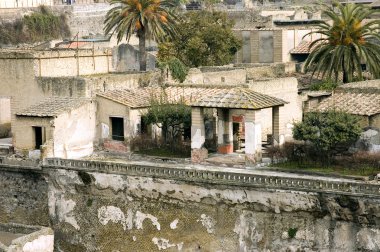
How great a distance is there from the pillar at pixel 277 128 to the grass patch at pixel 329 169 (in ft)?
6.55

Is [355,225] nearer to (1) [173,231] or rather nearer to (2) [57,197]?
(1) [173,231]

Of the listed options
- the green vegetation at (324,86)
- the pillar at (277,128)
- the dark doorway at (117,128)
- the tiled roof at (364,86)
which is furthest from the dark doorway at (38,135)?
the tiled roof at (364,86)

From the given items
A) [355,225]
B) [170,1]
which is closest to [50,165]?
[355,225]

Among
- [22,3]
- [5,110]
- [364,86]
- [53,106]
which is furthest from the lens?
[22,3]

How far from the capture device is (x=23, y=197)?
3741 cm

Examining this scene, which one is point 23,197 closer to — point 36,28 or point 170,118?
point 170,118

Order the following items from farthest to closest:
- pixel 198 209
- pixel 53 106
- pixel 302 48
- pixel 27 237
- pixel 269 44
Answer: pixel 302 48, pixel 269 44, pixel 53 106, pixel 27 237, pixel 198 209

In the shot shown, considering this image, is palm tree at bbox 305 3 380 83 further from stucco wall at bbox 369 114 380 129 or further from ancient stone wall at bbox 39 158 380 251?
ancient stone wall at bbox 39 158 380 251

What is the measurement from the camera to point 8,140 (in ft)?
137

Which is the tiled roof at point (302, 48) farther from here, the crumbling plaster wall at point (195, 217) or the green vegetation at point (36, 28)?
the green vegetation at point (36, 28)

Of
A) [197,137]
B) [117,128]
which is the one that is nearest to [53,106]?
[117,128]

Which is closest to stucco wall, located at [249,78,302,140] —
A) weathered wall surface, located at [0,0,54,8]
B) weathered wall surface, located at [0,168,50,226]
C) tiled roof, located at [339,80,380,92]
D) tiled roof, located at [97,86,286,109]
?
tiled roof, located at [339,80,380,92]

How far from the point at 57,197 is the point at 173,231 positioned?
17.2ft

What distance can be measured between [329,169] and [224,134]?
16.0 ft
